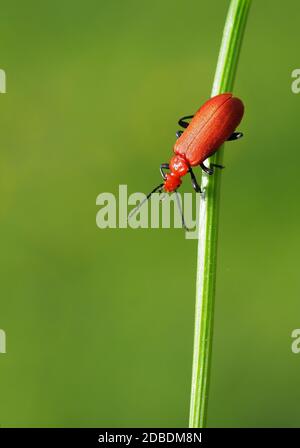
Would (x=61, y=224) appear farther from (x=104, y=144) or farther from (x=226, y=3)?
(x=226, y=3)

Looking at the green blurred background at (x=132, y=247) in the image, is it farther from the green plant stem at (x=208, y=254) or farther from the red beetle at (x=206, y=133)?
the green plant stem at (x=208, y=254)

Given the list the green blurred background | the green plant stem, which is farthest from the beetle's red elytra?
the green blurred background

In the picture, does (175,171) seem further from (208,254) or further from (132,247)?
(132,247)

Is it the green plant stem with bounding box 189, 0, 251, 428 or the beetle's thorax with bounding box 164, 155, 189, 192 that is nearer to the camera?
the green plant stem with bounding box 189, 0, 251, 428

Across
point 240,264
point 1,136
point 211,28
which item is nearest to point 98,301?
point 240,264

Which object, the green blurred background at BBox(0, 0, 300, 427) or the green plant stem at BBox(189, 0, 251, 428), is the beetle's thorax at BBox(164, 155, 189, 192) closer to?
the green plant stem at BBox(189, 0, 251, 428)
